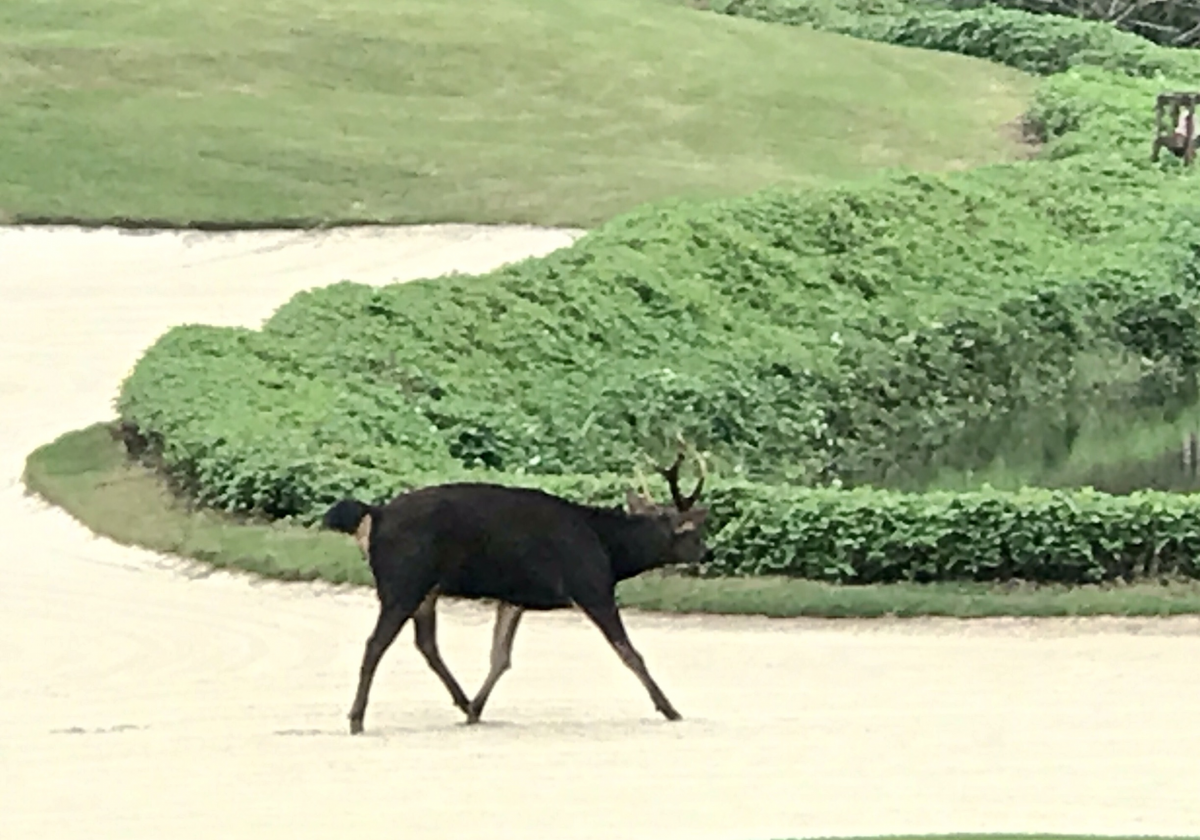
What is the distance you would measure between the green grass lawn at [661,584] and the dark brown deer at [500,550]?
3442 millimetres

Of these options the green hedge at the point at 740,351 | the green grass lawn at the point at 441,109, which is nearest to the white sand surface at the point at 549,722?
the green hedge at the point at 740,351

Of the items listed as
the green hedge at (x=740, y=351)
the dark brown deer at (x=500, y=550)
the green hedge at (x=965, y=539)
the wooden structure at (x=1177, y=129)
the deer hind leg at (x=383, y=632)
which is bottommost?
the green hedge at (x=740, y=351)

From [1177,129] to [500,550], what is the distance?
70.5 feet

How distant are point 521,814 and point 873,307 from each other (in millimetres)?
14713

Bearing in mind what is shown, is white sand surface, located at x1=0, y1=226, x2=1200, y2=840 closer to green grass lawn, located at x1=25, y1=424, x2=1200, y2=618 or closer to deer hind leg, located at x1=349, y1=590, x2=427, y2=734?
green grass lawn, located at x1=25, y1=424, x2=1200, y2=618

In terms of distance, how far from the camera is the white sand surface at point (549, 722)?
8.43m

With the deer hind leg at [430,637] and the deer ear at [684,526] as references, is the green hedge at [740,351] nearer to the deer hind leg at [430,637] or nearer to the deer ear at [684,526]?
the deer hind leg at [430,637]

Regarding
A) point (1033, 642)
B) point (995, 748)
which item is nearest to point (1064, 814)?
point (995, 748)

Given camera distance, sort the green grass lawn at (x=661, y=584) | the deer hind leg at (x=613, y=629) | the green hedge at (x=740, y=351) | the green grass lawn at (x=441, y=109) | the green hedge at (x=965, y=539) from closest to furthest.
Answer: the deer hind leg at (x=613, y=629)
the green grass lawn at (x=661, y=584)
the green hedge at (x=965, y=539)
the green hedge at (x=740, y=351)
the green grass lawn at (x=441, y=109)

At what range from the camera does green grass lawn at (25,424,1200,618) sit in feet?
42.5

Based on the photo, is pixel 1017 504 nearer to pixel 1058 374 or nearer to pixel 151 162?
pixel 1058 374

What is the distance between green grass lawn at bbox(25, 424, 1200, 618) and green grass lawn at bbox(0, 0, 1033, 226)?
11005mm

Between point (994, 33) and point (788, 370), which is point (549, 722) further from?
point (994, 33)

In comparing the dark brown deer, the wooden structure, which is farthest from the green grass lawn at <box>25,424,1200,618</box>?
the wooden structure
